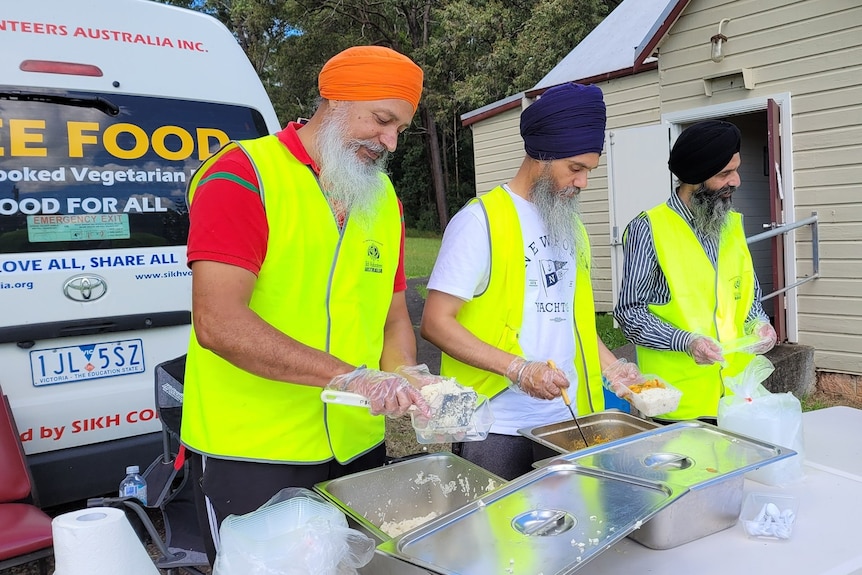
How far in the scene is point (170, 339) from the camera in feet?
11.2

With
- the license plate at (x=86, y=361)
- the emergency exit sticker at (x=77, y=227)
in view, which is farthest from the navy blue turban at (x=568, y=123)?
the license plate at (x=86, y=361)

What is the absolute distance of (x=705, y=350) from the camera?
2436 millimetres

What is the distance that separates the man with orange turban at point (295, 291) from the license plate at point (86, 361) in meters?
1.53

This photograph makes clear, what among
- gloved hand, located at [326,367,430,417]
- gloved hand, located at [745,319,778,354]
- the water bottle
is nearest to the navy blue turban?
gloved hand, located at [745,319,778,354]

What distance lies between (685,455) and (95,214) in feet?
8.83

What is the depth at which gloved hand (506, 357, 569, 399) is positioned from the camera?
195cm

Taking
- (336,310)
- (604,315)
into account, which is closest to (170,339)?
(336,310)

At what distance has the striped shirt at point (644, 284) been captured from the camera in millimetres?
2640

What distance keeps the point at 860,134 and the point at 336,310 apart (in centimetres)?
527

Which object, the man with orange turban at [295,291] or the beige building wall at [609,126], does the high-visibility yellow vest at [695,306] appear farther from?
the beige building wall at [609,126]

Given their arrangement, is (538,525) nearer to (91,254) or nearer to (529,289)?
(529,289)

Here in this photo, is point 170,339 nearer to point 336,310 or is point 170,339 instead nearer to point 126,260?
point 126,260

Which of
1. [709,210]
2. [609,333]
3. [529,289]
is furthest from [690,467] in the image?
[609,333]

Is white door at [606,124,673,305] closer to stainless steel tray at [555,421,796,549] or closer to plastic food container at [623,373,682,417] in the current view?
plastic food container at [623,373,682,417]
